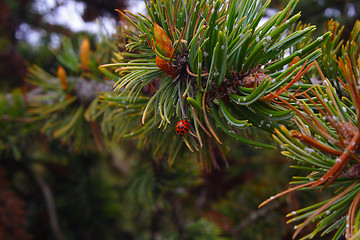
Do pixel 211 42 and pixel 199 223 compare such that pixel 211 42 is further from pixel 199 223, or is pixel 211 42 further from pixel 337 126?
pixel 199 223

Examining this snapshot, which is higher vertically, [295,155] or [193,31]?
[193,31]

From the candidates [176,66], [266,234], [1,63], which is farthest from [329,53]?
[1,63]

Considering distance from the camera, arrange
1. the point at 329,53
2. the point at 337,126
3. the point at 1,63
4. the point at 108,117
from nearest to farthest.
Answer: the point at 337,126
the point at 329,53
the point at 108,117
the point at 1,63

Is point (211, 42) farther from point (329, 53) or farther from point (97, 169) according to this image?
point (97, 169)

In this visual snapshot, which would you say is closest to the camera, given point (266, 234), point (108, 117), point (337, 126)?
point (337, 126)

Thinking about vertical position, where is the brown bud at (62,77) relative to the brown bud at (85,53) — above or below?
below

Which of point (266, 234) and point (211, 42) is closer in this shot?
point (211, 42)

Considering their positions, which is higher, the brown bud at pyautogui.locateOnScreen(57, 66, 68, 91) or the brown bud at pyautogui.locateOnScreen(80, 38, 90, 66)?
the brown bud at pyautogui.locateOnScreen(80, 38, 90, 66)

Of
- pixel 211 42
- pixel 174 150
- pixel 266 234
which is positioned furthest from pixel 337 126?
pixel 266 234

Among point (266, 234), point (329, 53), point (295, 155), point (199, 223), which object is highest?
point (329, 53)
